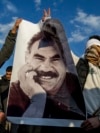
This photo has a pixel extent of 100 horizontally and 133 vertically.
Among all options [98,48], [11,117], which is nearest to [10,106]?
[11,117]

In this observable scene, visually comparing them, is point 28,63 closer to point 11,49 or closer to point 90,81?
point 11,49

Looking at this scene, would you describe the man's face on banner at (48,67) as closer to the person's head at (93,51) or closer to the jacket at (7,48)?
the jacket at (7,48)

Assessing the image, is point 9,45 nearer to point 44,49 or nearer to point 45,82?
point 44,49

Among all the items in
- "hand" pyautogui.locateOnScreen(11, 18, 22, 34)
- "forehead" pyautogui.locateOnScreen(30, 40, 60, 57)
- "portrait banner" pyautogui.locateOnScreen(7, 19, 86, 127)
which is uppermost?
"hand" pyautogui.locateOnScreen(11, 18, 22, 34)

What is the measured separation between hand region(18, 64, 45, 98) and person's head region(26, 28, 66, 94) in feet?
0.14

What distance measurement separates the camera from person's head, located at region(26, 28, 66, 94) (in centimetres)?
425

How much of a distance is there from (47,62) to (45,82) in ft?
0.75

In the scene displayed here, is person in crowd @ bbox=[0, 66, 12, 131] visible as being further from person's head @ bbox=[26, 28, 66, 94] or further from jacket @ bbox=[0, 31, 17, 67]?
person's head @ bbox=[26, 28, 66, 94]

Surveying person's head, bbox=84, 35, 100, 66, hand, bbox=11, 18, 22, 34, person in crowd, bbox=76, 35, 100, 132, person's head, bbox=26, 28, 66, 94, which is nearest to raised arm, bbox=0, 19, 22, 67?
hand, bbox=11, 18, 22, 34

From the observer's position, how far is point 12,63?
14.2 feet

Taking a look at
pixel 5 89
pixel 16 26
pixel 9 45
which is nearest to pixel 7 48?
pixel 9 45

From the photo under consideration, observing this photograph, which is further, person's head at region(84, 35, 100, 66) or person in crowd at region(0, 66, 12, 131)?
person in crowd at region(0, 66, 12, 131)

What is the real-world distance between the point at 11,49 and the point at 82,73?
0.85m

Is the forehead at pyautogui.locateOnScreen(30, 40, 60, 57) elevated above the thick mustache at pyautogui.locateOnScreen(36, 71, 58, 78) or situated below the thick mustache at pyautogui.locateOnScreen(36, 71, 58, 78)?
above
